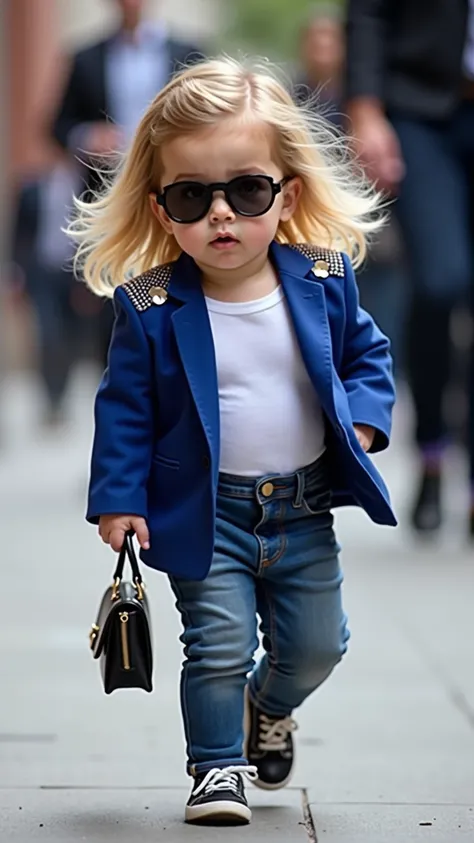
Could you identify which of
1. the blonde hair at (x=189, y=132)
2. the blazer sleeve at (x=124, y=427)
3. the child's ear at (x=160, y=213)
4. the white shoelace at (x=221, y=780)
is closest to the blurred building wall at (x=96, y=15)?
the blonde hair at (x=189, y=132)

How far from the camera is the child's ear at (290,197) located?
349cm

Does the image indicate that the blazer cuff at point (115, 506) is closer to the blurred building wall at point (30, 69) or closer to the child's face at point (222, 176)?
the child's face at point (222, 176)

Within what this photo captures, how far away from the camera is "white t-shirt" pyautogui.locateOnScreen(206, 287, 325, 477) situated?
3.37 m

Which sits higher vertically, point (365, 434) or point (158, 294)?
point (158, 294)

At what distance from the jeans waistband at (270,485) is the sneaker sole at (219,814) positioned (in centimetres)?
54

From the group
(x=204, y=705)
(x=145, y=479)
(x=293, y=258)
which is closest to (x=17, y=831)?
(x=204, y=705)

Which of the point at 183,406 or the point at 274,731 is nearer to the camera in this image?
the point at 183,406

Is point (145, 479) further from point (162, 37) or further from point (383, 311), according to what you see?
point (383, 311)

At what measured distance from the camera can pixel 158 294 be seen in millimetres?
3365

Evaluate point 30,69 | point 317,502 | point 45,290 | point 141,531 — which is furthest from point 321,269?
point 30,69

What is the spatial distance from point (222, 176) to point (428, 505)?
3.69m

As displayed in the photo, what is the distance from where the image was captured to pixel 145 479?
3.30 meters

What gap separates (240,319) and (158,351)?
0.18 metres

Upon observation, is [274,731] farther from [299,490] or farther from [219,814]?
[299,490]
